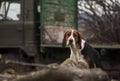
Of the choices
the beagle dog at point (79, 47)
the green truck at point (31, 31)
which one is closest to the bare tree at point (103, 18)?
the green truck at point (31, 31)

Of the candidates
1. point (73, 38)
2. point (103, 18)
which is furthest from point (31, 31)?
point (73, 38)

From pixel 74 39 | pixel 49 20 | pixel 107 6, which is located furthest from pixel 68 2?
pixel 74 39

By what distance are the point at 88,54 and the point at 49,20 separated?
5.30 m

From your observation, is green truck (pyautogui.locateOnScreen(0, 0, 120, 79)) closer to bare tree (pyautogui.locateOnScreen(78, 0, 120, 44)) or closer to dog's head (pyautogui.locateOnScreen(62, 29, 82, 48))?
bare tree (pyautogui.locateOnScreen(78, 0, 120, 44))

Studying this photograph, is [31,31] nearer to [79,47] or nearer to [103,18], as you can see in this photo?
[103,18]

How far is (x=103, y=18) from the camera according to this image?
14820mm

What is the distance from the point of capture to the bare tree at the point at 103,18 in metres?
13.7

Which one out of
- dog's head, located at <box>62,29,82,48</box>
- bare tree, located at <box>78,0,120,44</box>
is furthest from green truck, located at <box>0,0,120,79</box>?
dog's head, located at <box>62,29,82,48</box>

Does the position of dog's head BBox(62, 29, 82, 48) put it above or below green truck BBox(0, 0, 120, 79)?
above

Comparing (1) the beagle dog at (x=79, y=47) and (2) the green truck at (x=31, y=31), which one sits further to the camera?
(2) the green truck at (x=31, y=31)

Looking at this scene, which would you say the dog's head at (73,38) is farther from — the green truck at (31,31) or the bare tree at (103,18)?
the bare tree at (103,18)

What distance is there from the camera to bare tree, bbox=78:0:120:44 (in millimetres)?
13696

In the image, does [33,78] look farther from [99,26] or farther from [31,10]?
[99,26]

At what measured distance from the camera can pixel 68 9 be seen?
38.6 feet
